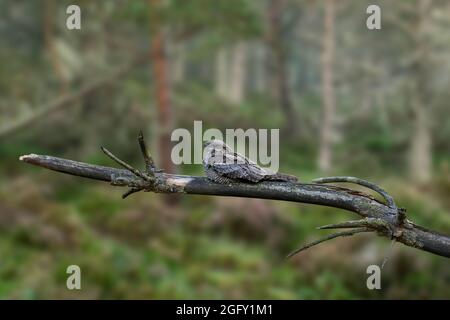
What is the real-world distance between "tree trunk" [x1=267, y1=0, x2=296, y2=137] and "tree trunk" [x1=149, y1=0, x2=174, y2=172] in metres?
9.99

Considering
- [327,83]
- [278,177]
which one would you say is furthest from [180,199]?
[278,177]

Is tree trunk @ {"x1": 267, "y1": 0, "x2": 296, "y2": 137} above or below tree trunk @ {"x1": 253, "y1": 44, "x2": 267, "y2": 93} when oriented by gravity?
below

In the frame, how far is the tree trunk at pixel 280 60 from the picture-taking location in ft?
74.3

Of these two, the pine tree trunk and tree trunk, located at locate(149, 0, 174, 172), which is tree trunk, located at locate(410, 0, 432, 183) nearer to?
the pine tree trunk

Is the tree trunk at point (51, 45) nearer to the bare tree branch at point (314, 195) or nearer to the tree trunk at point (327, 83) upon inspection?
the tree trunk at point (327, 83)

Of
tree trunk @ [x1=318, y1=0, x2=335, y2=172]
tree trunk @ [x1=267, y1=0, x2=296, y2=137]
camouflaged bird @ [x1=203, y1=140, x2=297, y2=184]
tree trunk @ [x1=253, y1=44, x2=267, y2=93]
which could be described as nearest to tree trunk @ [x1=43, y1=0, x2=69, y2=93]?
tree trunk @ [x1=318, y1=0, x2=335, y2=172]

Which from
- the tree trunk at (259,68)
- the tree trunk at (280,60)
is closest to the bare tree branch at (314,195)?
the tree trunk at (280,60)

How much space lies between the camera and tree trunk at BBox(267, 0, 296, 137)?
22641 mm
